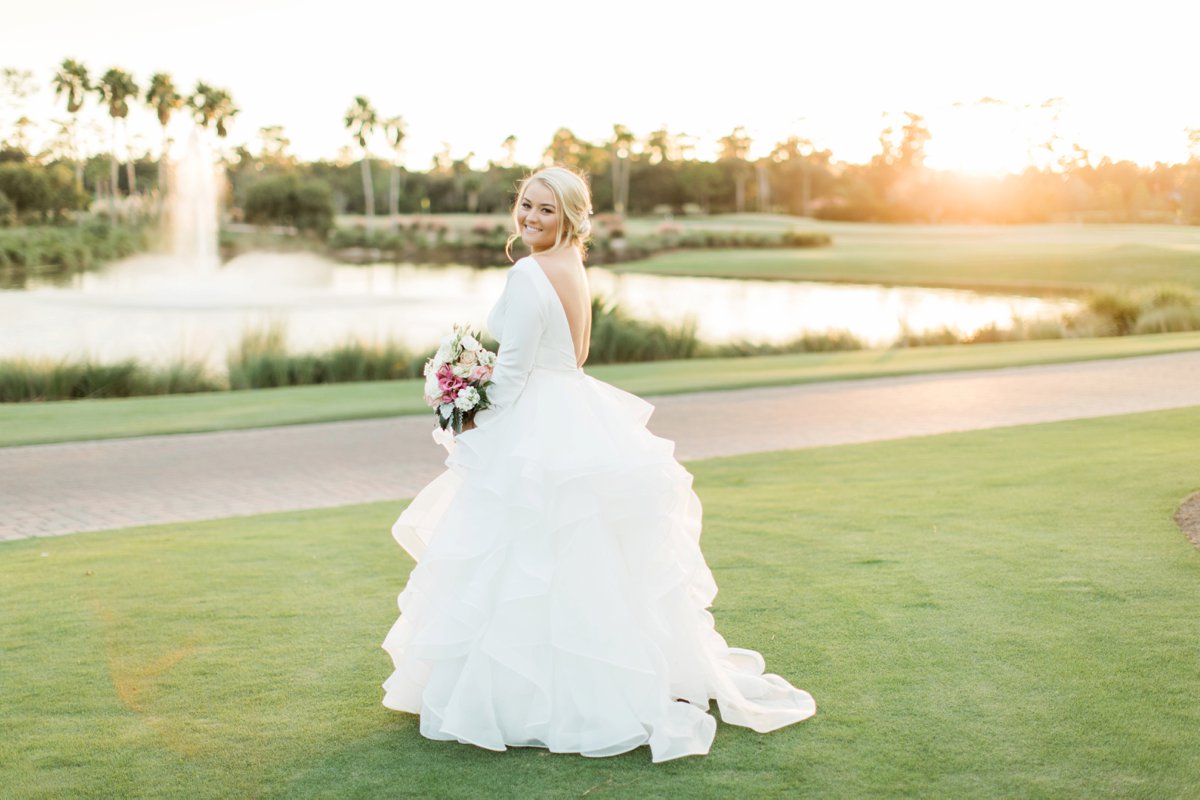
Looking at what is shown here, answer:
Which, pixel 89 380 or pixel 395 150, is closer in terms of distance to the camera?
pixel 89 380

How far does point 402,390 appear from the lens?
1711cm

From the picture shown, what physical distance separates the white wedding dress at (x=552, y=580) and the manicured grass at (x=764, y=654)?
15 cm

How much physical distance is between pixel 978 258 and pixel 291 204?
134 feet

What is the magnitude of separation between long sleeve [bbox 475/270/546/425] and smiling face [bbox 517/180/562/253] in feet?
0.61

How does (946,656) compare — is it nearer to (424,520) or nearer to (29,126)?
(424,520)

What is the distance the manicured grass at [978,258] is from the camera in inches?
1553

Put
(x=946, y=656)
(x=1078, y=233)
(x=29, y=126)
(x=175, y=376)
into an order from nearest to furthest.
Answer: (x=946, y=656)
(x=175, y=376)
(x=1078, y=233)
(x=29, y=126)

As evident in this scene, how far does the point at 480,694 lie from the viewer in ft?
13.9

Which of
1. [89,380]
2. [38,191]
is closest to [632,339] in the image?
[89,380]

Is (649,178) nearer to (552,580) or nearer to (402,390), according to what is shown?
(402,390)

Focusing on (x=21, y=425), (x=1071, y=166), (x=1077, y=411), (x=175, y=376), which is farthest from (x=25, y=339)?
(x=1071, y=166)

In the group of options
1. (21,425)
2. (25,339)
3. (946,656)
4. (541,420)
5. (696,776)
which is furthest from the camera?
(25,339)

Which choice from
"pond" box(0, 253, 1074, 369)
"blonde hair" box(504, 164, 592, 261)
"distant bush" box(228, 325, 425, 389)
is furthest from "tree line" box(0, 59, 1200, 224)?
"blonde hair" box(504, 164, 592, 261)

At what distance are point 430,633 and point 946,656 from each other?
2.44 metres
